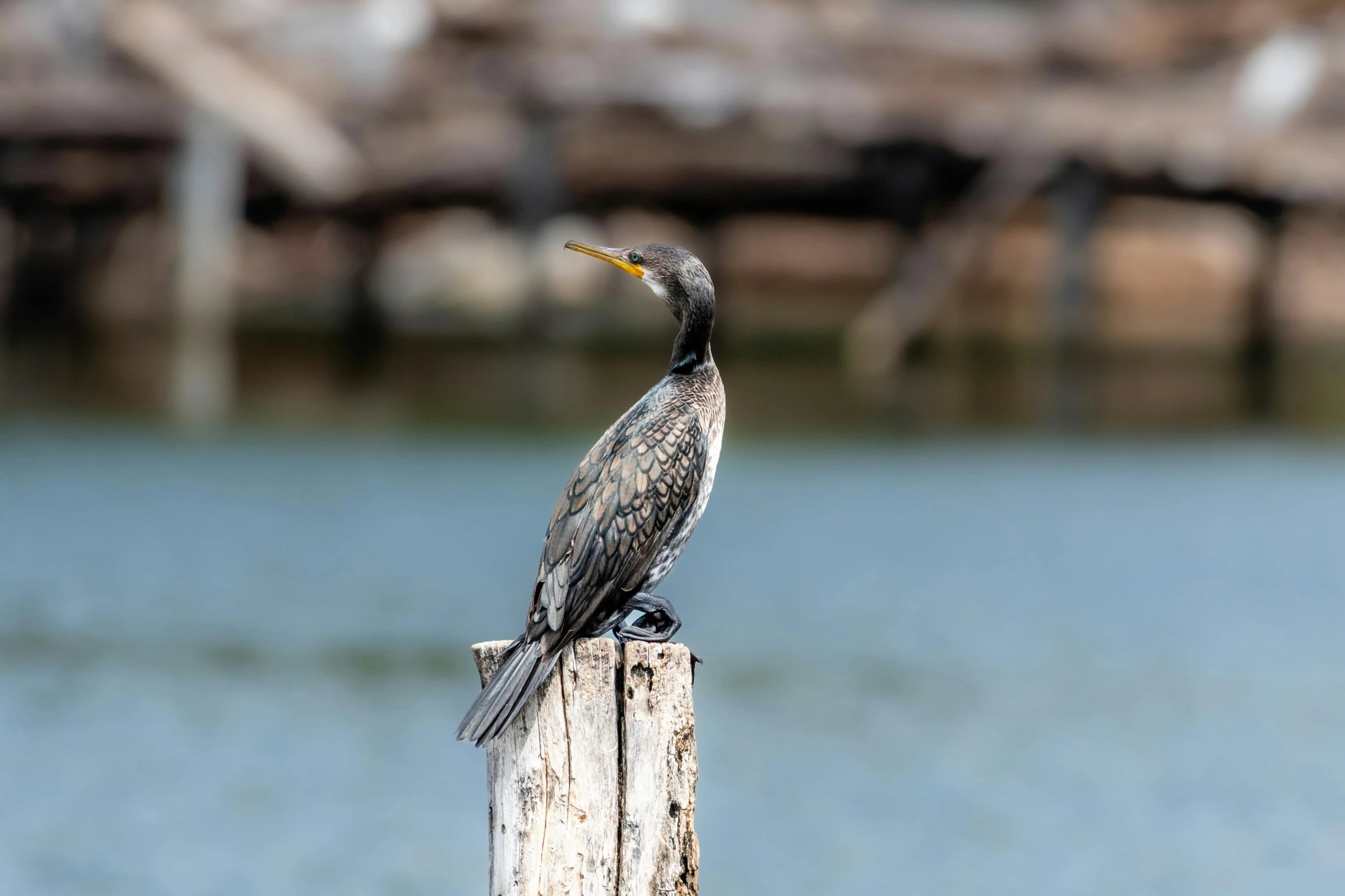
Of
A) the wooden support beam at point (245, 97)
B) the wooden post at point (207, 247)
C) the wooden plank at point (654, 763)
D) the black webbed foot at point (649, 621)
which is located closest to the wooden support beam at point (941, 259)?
the wooden support beam at point (245, 97)

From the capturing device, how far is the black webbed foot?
13.6 ft

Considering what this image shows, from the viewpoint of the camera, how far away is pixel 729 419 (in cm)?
1875

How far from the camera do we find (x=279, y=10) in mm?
21422

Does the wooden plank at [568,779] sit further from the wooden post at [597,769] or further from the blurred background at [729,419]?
the blurred background at [729,419]

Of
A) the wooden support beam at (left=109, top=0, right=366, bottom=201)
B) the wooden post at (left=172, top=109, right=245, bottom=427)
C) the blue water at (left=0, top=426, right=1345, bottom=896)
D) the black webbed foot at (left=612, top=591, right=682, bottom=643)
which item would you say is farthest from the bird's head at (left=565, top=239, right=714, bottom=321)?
the wooden support beam at (left=109, top=0, right=366, bottom=201)

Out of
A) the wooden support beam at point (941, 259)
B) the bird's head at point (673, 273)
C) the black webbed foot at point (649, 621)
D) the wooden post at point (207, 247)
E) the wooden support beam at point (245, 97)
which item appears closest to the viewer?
the black webbed foot at point (649, 621)

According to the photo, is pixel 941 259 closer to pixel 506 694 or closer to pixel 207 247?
pixel 207 247

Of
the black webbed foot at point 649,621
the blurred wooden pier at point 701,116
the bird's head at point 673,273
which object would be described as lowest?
the black webbed foot at point 649,621

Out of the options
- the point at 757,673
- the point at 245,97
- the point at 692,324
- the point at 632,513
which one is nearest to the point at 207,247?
the point at 245,97

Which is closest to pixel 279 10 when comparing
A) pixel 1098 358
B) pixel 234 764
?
pixel 1098 358

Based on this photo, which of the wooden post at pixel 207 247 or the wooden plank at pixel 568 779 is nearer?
the wooden plank at pixel 568 779

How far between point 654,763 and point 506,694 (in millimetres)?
348

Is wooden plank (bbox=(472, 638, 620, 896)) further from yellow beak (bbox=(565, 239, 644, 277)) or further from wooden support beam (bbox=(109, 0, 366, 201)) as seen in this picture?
wooden support beam (bbox=(109, 0, 366, 201))

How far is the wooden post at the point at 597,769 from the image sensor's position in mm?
3977
